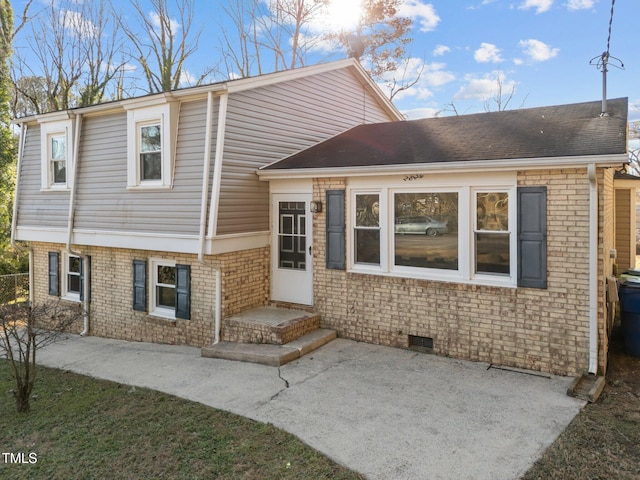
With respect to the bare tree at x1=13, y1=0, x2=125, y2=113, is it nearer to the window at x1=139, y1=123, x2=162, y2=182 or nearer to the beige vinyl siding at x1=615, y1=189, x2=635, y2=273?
the window at x1=139, y1=123, x2=162, y2=182

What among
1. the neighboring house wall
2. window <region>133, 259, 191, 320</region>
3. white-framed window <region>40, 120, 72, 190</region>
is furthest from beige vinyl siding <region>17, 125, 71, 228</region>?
the neighboring house wall

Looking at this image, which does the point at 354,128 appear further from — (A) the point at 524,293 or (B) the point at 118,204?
(A) the point at 524,293

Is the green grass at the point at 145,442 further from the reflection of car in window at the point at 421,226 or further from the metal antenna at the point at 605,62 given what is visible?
the metal antenna at the point at 605,62

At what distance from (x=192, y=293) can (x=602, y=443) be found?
682cm

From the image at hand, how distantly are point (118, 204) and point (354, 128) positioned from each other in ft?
20.2

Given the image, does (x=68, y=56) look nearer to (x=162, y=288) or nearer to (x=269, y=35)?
(x=269, y=35)

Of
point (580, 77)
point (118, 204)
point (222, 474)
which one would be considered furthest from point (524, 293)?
point (580, 77)

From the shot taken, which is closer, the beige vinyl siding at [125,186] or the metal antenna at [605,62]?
the metal antenna at [605,62]

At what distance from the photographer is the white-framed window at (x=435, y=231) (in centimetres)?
685

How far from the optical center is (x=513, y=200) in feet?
21.9

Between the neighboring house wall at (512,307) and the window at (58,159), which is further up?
the window at (58,159)

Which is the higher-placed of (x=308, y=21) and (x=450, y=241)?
(x=308, y=21)

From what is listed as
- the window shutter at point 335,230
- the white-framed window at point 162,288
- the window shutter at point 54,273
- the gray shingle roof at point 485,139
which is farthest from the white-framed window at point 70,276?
the window shutter at point 335,230

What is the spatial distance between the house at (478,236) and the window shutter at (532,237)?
14 mm
